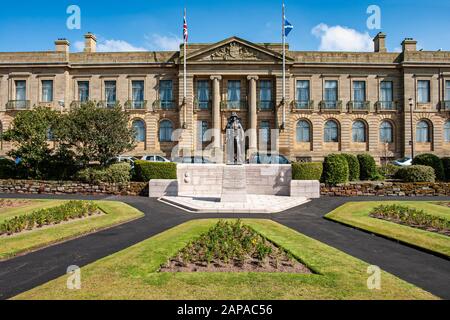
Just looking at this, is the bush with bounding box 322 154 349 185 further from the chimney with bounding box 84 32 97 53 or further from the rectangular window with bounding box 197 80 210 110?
the chimney with bounding box 84 32 97 53

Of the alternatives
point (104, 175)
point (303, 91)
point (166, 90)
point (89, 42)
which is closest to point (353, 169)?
point (104, 175)

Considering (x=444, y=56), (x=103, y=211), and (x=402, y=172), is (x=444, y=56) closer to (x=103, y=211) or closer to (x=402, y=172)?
(x=402, y=172)

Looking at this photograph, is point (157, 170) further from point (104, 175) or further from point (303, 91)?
point (303, 91)

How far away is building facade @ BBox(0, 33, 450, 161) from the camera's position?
1526 inches

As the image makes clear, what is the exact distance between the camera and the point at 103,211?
14.3 metres

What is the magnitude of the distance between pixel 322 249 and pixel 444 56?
143ft

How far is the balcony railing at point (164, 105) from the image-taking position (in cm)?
3888

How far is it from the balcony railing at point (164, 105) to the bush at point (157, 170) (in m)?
19.5

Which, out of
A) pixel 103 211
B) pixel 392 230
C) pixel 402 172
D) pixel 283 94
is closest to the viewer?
pixel 392 230

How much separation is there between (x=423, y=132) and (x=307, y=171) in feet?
93.7

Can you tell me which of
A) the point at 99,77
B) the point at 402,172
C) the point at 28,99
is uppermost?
the point at 99,77

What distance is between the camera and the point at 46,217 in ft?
37.9

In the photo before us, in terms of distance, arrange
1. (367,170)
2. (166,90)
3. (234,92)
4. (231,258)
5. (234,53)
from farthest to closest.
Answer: (166,90)
(234,92)
(234,53)
(367,170)
(231,258)
